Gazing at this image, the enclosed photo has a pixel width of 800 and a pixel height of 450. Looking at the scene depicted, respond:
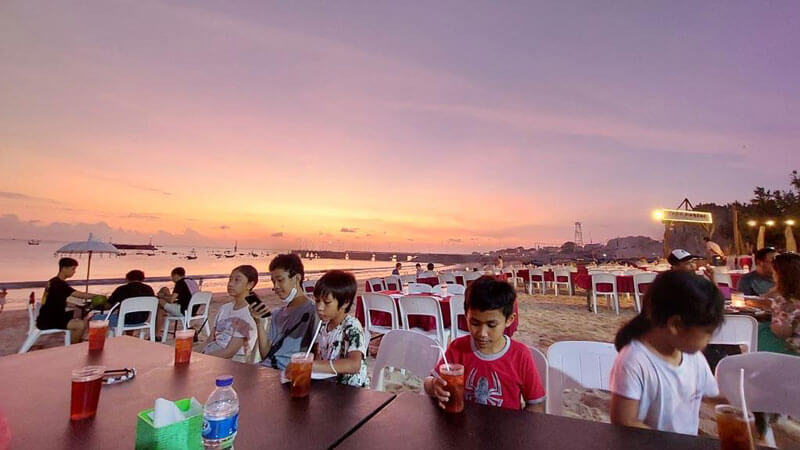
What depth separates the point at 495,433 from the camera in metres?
0.97

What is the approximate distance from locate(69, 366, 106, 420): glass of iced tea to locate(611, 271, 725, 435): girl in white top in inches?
75.4

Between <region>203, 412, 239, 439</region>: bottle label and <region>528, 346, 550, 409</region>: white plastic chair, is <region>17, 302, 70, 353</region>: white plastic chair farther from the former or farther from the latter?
<region>528, 346, 550, 409</region>: white plastic chair

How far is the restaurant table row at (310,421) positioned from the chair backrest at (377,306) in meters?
2.75

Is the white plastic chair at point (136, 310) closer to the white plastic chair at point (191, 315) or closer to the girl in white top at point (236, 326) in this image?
the white plastic chair at point (191, 315)

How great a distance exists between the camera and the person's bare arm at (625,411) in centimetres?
118

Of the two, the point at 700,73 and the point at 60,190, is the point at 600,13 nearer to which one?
the point at 700,73

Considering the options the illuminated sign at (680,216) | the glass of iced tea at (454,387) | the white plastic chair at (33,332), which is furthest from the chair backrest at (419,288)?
the illuminated sign at (680,216)

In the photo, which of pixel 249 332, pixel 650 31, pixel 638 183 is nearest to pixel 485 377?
pixel 249 332

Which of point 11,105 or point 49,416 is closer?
point 49,416

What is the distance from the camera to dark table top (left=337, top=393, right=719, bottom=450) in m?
0.90

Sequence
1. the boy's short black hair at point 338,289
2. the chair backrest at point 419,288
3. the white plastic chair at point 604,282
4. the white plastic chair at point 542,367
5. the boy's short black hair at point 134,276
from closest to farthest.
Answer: the white plastic chair at point 542,367 < the boy's short black hair at point 338,289 < the boy's short black hair at point 134,276 < the chair backrest at point 419,288 < the white plastic chair at point 604,282

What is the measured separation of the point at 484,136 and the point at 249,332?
9017mm

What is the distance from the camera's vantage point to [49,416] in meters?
1.10

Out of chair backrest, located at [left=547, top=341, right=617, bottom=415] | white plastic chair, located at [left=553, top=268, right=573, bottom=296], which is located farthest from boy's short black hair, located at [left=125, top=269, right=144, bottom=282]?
white plastic chair, located at [left=553, top=268, right=573, bottom=296]
